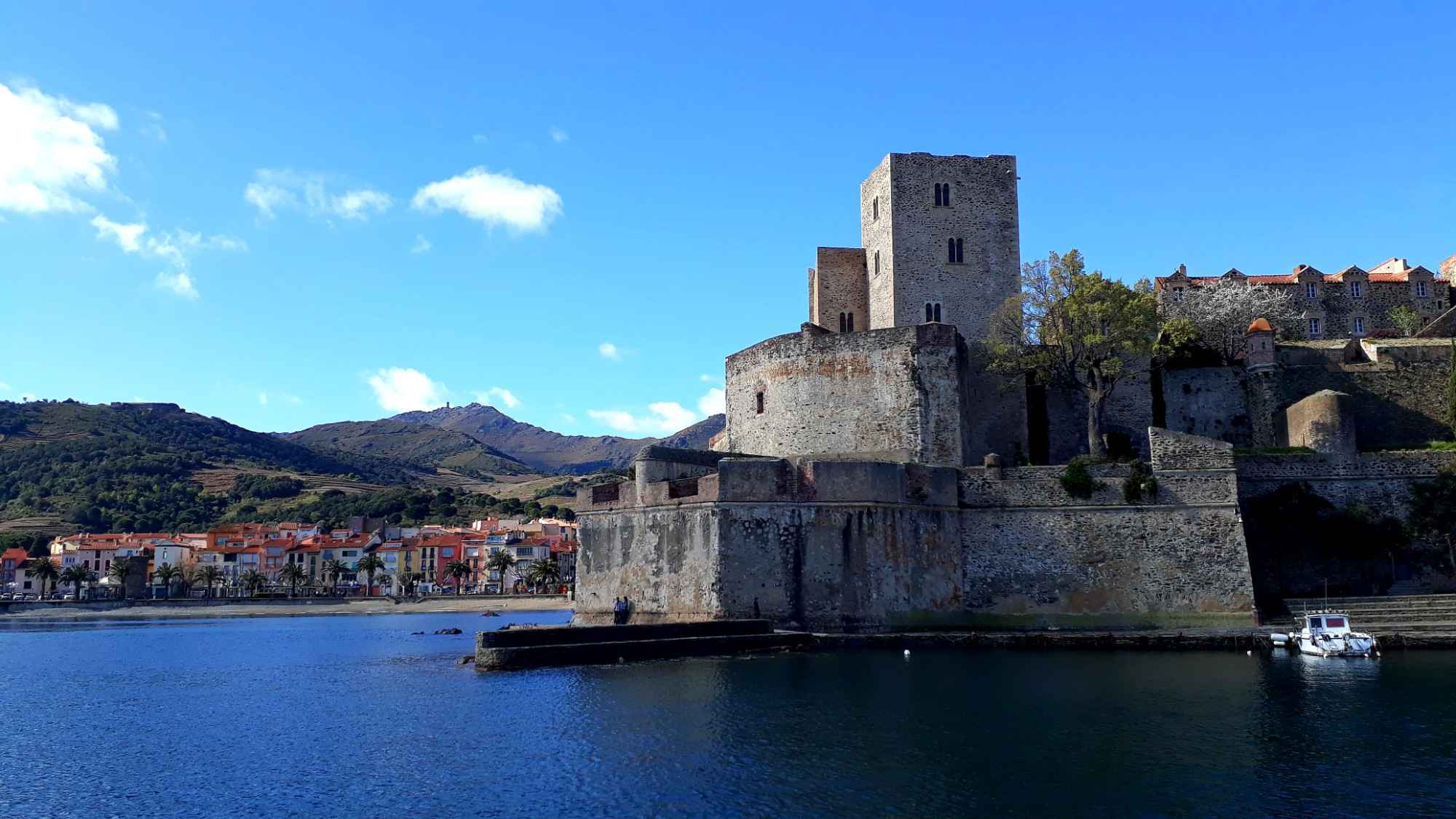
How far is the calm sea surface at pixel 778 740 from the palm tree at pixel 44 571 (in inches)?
2940

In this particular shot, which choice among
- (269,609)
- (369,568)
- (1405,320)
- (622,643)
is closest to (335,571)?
(369,568)

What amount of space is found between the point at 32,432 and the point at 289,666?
147947 mm

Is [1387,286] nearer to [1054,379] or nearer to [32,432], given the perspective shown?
[1054,379]

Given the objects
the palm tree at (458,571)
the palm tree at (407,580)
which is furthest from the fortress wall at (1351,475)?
the palm tree at (407,580)

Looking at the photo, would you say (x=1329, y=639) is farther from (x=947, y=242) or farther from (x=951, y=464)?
(x=947, y=242)

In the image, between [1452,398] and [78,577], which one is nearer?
[1452,398]

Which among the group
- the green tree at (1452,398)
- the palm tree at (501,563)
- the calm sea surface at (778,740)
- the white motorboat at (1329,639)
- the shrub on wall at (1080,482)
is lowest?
the calm sea surface at (778,740)

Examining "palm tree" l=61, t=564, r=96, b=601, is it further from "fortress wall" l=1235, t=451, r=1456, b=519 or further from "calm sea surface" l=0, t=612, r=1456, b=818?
"fortress wall" l=1235, t=451, r=1456, b=519

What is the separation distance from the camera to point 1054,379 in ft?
122

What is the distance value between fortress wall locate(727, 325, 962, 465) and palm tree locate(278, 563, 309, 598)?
224 feet

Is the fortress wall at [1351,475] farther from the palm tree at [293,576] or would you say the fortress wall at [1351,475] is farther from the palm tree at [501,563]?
the palm tree at [293,576]

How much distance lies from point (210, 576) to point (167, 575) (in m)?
3.36

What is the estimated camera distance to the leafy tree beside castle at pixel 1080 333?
34.9 metres

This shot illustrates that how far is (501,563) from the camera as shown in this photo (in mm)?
88938
